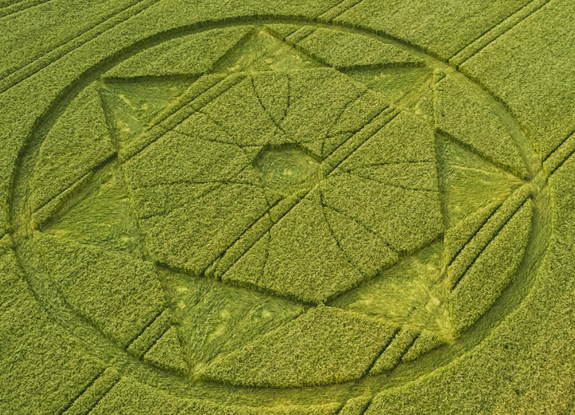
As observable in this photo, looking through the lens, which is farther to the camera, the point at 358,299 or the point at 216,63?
the point at 216,63

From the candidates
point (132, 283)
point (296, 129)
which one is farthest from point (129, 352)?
point (296, 129)

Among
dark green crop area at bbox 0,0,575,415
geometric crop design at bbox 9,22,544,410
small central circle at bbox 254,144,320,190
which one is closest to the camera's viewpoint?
dark green crop area at bbox 0,0,575,415

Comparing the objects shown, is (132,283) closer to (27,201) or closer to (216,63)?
(27,201)

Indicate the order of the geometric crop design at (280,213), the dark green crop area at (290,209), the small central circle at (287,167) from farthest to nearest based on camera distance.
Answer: the small central circle at (287,167) < the geometric crop design at (280,213) < the dark green crop area at (290,209)

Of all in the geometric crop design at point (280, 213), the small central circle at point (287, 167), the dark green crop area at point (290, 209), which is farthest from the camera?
the small central circle at point (287, 167)

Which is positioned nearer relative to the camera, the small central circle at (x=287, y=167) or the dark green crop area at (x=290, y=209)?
the dark green crop area at (x=290, y=209)

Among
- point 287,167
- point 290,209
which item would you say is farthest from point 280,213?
point 287,167
